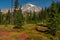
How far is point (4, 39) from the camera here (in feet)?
143

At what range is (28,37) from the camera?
46.6m

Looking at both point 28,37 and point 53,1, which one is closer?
point 28,37

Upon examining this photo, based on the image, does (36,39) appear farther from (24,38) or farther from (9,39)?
(9,39)

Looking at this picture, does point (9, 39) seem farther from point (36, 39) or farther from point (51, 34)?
point (51, 34)

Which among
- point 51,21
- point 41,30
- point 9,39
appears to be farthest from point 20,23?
point 9,39

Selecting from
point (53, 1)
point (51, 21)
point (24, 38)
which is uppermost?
point (53, 1)

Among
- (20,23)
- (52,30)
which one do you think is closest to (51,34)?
(52,30)

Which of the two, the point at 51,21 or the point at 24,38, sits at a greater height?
the point at 51,21

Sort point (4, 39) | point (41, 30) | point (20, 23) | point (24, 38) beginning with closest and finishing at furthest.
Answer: point (4, 39)
point (24, 38)
point (41, 30)
point (20, 23)

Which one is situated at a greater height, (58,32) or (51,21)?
(51,21)

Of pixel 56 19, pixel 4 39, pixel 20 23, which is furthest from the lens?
pixel 20 23

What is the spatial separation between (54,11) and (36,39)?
41.1ft

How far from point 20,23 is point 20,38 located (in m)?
23.2

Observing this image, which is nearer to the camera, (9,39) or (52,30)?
(9,39)
